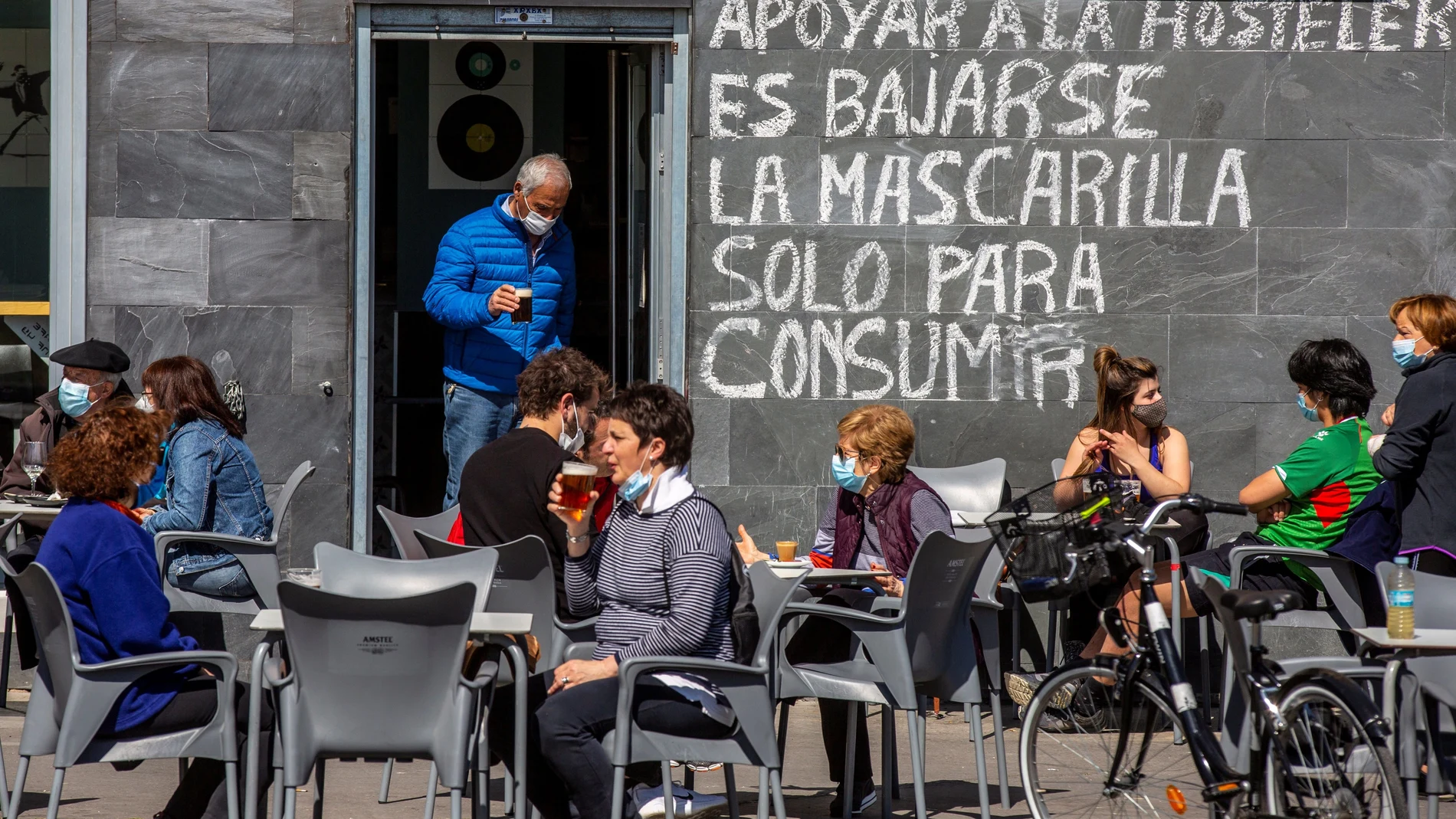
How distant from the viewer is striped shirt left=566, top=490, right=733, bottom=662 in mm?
4238

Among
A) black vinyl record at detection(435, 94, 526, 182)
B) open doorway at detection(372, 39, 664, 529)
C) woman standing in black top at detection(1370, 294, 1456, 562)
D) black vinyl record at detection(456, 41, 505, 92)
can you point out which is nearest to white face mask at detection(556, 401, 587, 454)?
woman standing in black top at detection(1370, 294, 1456, 562)

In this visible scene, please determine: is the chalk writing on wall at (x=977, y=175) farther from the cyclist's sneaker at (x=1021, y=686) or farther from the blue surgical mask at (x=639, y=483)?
the blue surgical mask at (x=639, y=483)

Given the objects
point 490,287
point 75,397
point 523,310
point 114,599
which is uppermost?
point 490,287

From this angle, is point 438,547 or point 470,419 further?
point 470,419

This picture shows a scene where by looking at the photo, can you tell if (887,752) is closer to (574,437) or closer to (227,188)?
(574,437)

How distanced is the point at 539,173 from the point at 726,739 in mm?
3819

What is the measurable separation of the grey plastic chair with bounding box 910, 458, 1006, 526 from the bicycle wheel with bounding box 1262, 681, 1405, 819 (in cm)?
313

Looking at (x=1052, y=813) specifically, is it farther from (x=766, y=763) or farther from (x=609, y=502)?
(x=609, y=502)

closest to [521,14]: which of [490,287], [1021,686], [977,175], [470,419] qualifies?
[490,287]

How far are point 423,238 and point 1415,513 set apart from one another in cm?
669

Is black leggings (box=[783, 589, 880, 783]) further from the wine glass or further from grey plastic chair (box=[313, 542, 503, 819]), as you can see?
the wine glass

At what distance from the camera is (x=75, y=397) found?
6.84 m

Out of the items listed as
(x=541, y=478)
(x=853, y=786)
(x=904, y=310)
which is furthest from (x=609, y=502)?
(x=904, y=310)

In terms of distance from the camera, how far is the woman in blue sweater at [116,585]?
13.8 feet
